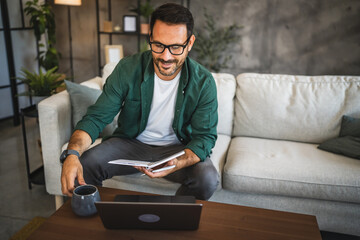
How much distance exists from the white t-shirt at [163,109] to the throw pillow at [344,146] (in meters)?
0.92

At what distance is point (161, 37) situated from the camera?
1438mm

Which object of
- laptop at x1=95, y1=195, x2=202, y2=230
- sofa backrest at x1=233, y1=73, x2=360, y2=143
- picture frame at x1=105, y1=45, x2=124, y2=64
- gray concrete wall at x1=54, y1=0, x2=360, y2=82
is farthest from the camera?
picture frame at x1=105, y1=45, x2=124, y2=64

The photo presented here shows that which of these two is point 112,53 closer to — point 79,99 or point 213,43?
point 213,43

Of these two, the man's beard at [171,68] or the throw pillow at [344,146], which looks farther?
the throw pillow at [344,146]

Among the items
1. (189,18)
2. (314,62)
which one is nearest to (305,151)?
(189,18)

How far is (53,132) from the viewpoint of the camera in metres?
1.82

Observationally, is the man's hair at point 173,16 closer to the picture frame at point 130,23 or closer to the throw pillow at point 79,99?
the throw pillow at point 79,99

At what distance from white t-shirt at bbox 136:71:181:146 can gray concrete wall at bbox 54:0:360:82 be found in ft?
8.81

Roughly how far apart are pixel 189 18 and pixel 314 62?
2997mm

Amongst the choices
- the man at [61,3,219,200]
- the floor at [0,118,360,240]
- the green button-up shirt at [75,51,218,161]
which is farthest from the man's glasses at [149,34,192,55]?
the floor at [0,118,360,240]

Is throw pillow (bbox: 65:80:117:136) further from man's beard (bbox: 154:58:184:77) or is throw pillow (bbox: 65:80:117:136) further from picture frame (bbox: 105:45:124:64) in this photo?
picture frame (bbox: 105:45:124:64)

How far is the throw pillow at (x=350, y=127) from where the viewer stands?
1.87 m

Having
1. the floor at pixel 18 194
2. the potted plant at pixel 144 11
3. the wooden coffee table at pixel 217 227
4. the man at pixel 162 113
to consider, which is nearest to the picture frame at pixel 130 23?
the potted plant at pixel 144 11

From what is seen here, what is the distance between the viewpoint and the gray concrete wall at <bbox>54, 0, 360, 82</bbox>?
12.5 ft
